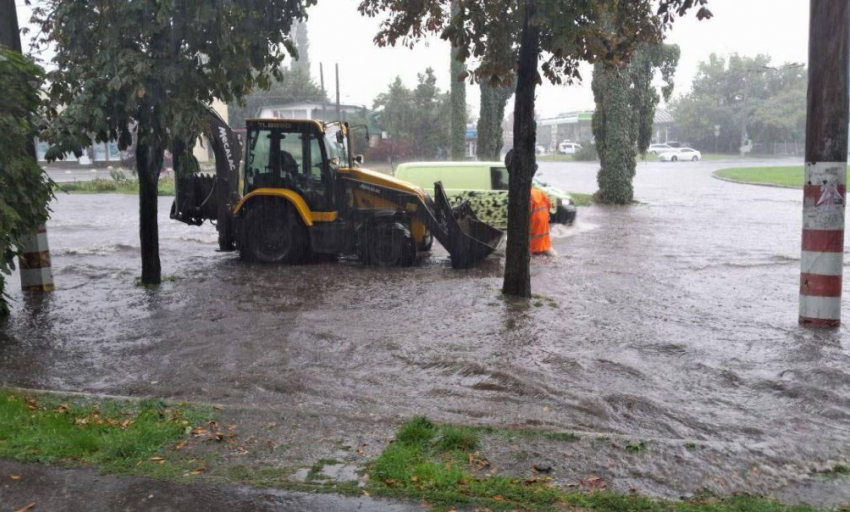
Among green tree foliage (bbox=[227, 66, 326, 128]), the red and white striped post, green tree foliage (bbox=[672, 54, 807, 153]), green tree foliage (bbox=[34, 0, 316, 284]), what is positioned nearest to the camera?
green tree foliage (bbox=[34, 0, 316, 284])

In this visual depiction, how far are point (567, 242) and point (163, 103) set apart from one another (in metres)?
10.8

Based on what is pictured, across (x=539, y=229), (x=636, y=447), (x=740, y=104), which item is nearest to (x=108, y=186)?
(x=539, y=229)

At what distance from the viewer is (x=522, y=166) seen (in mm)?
9984

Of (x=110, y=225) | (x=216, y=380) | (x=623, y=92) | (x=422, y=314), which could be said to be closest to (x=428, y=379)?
(x=216, y=380)

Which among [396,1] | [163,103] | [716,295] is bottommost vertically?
[716,295]

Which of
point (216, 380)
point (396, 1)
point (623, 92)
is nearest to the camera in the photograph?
point (216, 380)

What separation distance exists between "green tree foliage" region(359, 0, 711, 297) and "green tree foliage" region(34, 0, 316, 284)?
218cm

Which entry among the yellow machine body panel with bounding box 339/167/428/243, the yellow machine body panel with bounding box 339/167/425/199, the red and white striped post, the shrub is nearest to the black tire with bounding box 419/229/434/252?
the yellow machine body panel with bounding box 339/167/428/243

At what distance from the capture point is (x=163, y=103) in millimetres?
9430

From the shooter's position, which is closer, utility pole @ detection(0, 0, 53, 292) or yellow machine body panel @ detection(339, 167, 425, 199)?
utility pole @ detection(0, 0, 53, 292)

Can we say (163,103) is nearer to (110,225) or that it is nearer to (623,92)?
(110,225)

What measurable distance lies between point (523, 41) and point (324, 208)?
5544 mm

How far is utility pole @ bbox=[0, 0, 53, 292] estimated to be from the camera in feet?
33.6

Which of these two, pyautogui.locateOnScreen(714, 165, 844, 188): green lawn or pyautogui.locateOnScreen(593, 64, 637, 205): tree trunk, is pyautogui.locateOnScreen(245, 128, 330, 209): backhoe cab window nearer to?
pyautogui.locateOnScreen(593, 64, 637, 205): tree trunk
